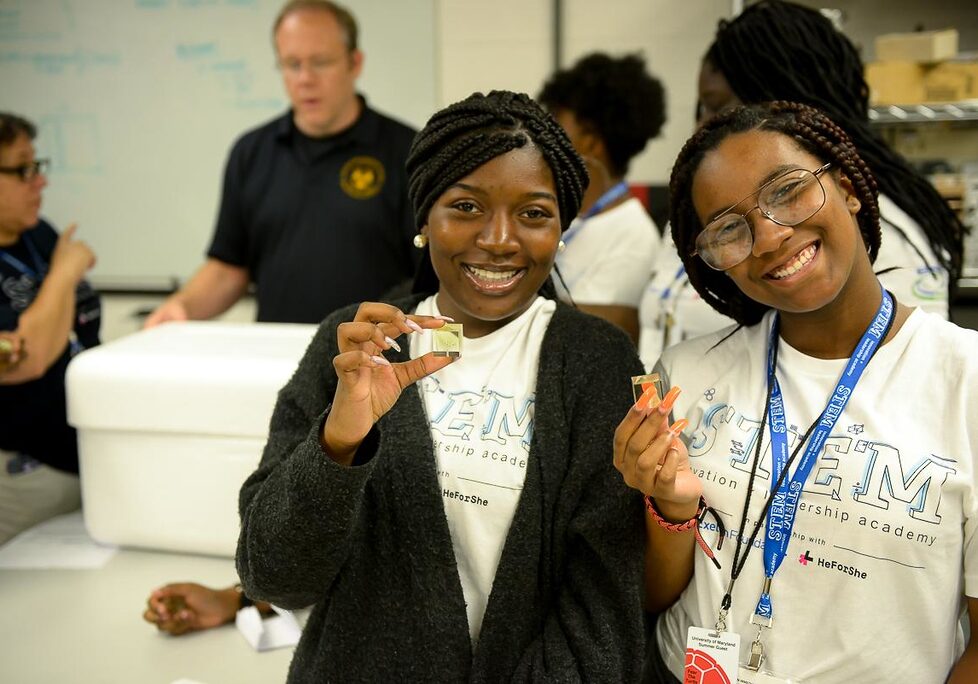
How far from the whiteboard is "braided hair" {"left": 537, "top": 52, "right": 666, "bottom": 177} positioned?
1.33 metres

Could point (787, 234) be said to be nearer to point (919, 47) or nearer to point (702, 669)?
point (702, 669)

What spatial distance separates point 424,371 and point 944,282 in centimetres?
95

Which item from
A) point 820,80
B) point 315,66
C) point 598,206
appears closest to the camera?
point 820,80

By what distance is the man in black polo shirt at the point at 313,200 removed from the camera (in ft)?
8.25

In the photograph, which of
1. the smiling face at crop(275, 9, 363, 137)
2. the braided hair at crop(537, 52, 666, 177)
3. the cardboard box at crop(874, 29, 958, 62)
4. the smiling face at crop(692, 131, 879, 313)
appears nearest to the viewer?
the smiling face at crop(692, 131, 879, 313)

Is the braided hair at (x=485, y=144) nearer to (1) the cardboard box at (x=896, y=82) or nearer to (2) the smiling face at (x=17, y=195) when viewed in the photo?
(2) the smiling face at (x=17, y=195)

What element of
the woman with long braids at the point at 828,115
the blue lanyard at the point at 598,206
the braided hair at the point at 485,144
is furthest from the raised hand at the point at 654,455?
the blue lanyard at the point at 598,206

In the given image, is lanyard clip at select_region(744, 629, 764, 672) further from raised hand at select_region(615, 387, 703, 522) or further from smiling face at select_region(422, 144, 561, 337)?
smiling face at select_region(422, 144, 561, 337)

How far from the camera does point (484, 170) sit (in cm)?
110

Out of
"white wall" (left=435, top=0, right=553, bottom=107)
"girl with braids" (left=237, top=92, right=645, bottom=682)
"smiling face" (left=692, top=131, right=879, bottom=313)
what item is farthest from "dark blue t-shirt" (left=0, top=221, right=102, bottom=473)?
"white wall" (left=435, top=0, right=553, bottom=107)

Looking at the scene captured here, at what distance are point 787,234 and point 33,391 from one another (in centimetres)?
167

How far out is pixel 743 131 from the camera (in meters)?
1.11

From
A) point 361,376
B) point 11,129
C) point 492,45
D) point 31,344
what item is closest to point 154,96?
point 492,45

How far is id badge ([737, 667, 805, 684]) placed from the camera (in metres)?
1.03
